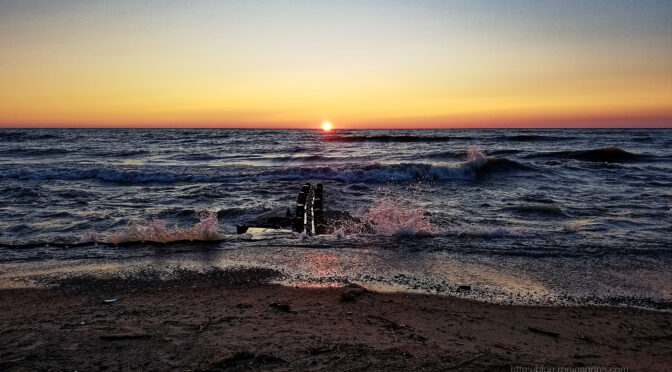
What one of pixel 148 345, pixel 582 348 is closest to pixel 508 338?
pixel 582 348

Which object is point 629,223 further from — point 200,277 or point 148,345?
point 148,345

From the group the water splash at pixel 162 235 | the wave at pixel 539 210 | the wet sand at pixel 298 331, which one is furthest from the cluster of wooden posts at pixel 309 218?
the wave at pixel 539 210

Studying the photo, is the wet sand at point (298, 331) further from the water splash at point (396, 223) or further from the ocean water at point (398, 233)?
the water splash at point (396, 223)

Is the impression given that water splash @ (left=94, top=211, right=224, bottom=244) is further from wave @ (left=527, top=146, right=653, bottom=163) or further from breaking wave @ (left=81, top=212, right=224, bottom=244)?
wave @ (left=527, top=146, right=653, bottom=163)

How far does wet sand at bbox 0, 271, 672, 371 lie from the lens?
3.43 metres

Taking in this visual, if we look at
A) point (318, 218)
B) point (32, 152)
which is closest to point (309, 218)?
point (318, 218)

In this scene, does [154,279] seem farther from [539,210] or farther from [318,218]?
[539,210]

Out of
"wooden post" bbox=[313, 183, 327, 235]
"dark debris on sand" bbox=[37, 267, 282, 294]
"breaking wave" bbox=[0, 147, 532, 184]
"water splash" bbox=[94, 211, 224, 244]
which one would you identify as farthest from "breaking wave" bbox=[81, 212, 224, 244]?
"breaking wave" bbox=[0, 147, 532, 184]

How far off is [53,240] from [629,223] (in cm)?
1149

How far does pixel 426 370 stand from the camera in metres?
3.30

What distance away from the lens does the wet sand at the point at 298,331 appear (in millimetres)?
3428

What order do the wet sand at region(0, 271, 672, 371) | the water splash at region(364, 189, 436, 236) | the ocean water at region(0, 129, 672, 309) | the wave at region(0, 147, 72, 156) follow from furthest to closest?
1. the wave at region(0, 147, 72, 156)
2. the water splash at region(364, 189, 436, 236)
3. the ocean water at region(0, 129, 672, 309)
4. the wet sand at region(0, 271, 672, 371)

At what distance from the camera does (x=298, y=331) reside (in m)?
4.00

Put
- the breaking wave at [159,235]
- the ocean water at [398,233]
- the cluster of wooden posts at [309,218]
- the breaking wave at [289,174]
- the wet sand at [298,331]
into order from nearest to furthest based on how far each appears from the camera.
Result: the wet sand at [298,331], the ocean water at [398,233], the breaking wave at [159,235], the cluster of wooden posts at [309,218], the breaking wave at [289,174]
